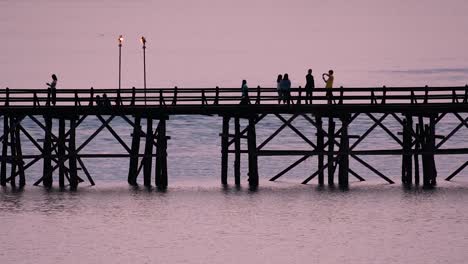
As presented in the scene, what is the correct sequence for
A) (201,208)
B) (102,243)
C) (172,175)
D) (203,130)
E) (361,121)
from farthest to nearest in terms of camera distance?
(361,121) → (203,130) → (172,175) → (201,208) → (102,243)

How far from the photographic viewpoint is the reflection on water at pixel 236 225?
122 feet

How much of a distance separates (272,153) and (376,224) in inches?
376

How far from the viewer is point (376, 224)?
42.3 m

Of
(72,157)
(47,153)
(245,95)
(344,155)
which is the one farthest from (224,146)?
(47,153)

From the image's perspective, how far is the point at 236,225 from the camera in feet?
138

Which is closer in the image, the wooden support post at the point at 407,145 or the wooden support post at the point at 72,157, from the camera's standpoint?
the wooden support post at the point at 72,157

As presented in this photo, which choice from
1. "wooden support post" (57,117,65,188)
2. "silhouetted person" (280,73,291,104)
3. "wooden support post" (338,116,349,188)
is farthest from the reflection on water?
"silhouetted person" (280,73,291,104)

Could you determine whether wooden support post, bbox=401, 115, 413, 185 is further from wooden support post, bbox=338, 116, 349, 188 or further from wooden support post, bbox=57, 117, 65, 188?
wooden support post, bbox=57, 117, 65, 188

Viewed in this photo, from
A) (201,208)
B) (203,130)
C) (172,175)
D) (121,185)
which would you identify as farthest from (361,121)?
(201,208)

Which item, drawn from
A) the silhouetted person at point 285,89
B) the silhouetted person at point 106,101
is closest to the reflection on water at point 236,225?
the silhouetted person at point 106,101

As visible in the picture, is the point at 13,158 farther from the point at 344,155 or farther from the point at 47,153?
the point at 344,155

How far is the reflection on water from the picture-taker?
37.1 m

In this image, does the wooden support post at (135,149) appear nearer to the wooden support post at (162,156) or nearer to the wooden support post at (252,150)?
the wooden support post at (162,156)

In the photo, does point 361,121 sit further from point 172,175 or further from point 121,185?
point 121,185
